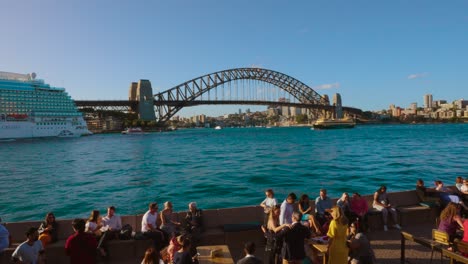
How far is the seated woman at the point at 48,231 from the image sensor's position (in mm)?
4457

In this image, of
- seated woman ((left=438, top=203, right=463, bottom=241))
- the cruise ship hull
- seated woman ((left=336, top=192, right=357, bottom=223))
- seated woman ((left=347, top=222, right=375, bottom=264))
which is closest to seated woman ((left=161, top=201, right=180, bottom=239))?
seated woman ((left=347, top=222, right=375, bottom=264))

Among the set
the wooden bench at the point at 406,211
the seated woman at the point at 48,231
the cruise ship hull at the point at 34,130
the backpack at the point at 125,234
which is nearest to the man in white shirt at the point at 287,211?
the wooden bench at the point at 406,211

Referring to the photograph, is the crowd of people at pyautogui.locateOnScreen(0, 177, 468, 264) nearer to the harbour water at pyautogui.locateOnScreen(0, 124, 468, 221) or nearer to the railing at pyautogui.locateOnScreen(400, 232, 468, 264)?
the railing at pyautogui.locateOnScreen(400, 232, 468, 264)

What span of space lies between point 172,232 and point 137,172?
46.7 feet

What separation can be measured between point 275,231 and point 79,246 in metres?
2.30

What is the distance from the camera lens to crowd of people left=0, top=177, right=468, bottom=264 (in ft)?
11.5

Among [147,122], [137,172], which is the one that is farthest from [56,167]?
[147,122]

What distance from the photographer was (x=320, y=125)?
8181 centimetres

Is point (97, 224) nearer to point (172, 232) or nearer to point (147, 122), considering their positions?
point (172, 232)

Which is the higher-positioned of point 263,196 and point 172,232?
point 172,232

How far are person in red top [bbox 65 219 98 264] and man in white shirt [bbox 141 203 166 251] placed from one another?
1.14 metres

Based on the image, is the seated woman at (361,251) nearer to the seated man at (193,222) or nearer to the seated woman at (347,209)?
the seated woman at (347,209)

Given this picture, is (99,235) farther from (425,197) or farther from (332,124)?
(332,124)

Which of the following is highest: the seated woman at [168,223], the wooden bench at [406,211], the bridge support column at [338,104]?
the bridge support column at [338,104]
